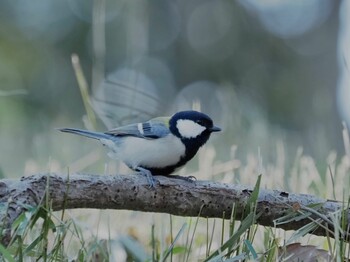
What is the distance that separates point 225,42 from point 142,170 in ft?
21.5

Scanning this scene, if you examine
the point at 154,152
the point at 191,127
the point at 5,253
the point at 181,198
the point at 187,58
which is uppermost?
the point at 187,58

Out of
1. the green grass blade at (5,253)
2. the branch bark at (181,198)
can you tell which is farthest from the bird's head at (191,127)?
the green grass blade at (5,253)

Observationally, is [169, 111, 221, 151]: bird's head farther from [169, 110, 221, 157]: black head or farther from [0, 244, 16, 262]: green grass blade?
[0, 244, 16, 262]: green grass blade

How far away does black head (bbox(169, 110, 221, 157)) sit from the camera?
1.91 metres

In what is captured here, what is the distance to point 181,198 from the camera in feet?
4.95

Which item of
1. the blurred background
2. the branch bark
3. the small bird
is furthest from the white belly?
the blurred background

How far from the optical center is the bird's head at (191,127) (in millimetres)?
1915

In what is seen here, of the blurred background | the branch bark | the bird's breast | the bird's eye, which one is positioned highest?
the blurred background

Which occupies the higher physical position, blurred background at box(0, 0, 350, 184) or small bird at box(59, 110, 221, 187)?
blurred background at box(0, 0, 350, 184)

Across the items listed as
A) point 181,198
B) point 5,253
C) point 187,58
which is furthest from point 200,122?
point 187,58

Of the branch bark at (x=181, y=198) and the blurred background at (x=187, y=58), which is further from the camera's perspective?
the blurred background at (x=187, y=58)

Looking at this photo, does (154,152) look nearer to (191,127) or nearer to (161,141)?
(161,141)

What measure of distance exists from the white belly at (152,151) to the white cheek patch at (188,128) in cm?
3

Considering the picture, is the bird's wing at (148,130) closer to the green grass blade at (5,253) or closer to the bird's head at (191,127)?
the bird's head at (191,127)
